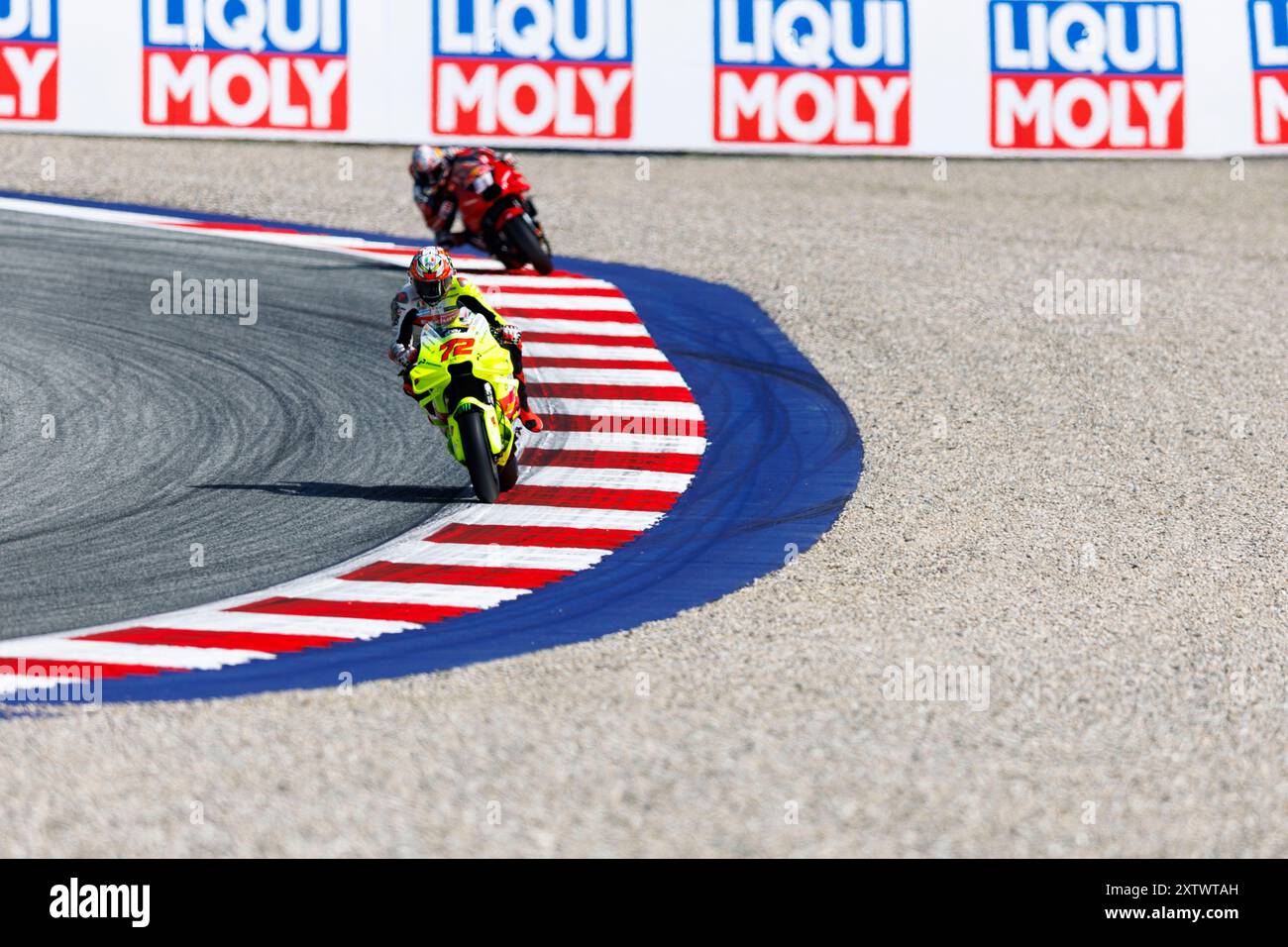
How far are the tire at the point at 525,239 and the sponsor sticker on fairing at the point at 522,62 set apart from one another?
4778mm

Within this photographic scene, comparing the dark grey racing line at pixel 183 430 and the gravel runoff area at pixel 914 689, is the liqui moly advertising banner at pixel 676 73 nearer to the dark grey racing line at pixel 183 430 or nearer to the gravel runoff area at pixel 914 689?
the dark grey racing line at pixel 183 430

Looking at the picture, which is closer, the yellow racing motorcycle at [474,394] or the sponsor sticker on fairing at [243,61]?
the yellow racing motorcycle at [474,394]

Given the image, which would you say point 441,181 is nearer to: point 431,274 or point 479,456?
point 431,274

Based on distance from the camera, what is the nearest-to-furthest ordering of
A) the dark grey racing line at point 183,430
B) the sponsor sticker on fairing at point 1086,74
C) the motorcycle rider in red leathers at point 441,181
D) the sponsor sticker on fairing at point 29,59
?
1. the dark grey racing line at point 183,430
2. the motorcycle rider in red leathers at point 441,181
3. the sponsor sticker on fairing at point 29,59
4. the sponsor sticker on fairing at point 1086,74

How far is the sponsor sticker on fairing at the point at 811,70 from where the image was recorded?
69.2ft

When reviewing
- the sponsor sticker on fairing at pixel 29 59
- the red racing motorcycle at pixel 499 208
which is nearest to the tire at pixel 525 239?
the red racing motorcycle at pixel 499 208

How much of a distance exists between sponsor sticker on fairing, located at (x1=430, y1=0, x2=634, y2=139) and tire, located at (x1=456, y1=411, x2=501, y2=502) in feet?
34.8

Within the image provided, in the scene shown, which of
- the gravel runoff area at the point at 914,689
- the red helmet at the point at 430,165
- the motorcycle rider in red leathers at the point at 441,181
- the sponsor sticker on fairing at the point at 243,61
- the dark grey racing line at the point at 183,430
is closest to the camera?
the gravel runoff area at the point at 914,689

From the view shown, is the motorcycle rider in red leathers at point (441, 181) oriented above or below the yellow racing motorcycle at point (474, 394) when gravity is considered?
above

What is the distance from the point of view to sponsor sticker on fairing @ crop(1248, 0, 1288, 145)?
2189cm

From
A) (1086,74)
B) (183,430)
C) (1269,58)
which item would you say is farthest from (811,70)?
(183,430)

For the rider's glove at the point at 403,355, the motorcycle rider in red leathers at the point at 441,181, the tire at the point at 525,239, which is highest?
the motorcycle rider in red leathers at the point at 441,181

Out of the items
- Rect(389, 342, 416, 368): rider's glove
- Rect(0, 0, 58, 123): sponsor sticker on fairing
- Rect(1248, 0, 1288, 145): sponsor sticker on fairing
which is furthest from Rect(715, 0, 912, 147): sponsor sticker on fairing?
Rect(389, 342, 416, 368): rider's glove
